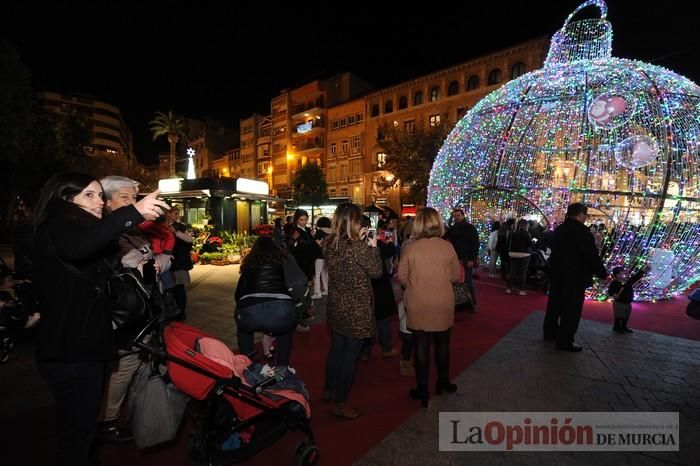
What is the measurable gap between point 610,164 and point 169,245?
807 cm

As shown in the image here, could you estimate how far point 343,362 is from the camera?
127 inches

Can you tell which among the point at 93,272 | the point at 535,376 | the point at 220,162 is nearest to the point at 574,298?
the point at 535,376

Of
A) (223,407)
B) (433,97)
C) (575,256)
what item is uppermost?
(433,97)

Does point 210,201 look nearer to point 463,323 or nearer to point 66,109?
point 463,323

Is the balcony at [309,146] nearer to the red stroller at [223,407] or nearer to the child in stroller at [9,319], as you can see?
the child in stroller at [9,319]

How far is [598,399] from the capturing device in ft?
11.8

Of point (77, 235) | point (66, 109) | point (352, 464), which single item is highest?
point (66, 109)

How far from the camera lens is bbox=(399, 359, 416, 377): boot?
4.19 meters

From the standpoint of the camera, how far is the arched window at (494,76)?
1016 inches

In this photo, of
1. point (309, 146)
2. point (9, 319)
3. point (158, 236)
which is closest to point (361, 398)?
point (158, 236)

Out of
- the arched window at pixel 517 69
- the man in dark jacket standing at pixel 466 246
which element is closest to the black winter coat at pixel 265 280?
the man in dark jacket standing at pixel 466 246

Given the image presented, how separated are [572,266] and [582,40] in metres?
5.93

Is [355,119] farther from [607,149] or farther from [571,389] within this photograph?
[571,389]

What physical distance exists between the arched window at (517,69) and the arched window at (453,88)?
14.5 feet
